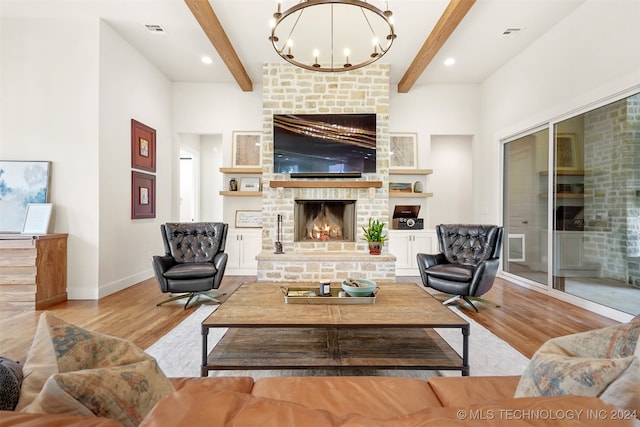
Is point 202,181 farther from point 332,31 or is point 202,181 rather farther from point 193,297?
point 332,31

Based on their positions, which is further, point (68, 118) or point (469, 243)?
point (469, 243)

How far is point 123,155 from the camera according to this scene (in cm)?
430

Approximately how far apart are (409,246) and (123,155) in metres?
4.54

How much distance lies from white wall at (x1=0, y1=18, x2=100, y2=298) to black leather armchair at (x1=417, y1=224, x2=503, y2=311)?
4075mm

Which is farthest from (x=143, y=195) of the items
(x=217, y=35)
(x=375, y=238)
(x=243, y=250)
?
(x=375, y=238)

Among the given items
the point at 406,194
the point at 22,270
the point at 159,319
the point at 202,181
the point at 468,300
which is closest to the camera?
the point at 159,319

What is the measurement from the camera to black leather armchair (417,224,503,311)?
3369 millimetres

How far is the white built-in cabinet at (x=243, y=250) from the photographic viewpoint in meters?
5.27

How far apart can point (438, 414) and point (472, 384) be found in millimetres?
736

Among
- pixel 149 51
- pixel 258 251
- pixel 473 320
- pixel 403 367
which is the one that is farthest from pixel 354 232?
pixel 149 51

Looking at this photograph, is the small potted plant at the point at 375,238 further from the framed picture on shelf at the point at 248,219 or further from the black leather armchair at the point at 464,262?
the framed picture on shelf at the point at 248,219

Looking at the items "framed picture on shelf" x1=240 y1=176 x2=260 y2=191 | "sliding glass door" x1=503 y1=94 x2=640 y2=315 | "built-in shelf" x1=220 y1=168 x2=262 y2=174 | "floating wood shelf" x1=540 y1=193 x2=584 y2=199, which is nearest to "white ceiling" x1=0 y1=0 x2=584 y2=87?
"sliding glass door" x1=503 y1=94 x2=640 y2=315

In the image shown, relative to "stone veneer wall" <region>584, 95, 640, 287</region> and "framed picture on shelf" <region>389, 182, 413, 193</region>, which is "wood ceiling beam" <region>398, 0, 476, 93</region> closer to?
"framed picture on shelf" <region>389, 182, 413, 193</region>

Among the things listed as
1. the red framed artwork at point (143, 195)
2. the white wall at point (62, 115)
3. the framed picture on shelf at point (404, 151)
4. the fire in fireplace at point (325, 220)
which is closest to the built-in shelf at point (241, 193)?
the fire in fireplace at point (325, 220)
